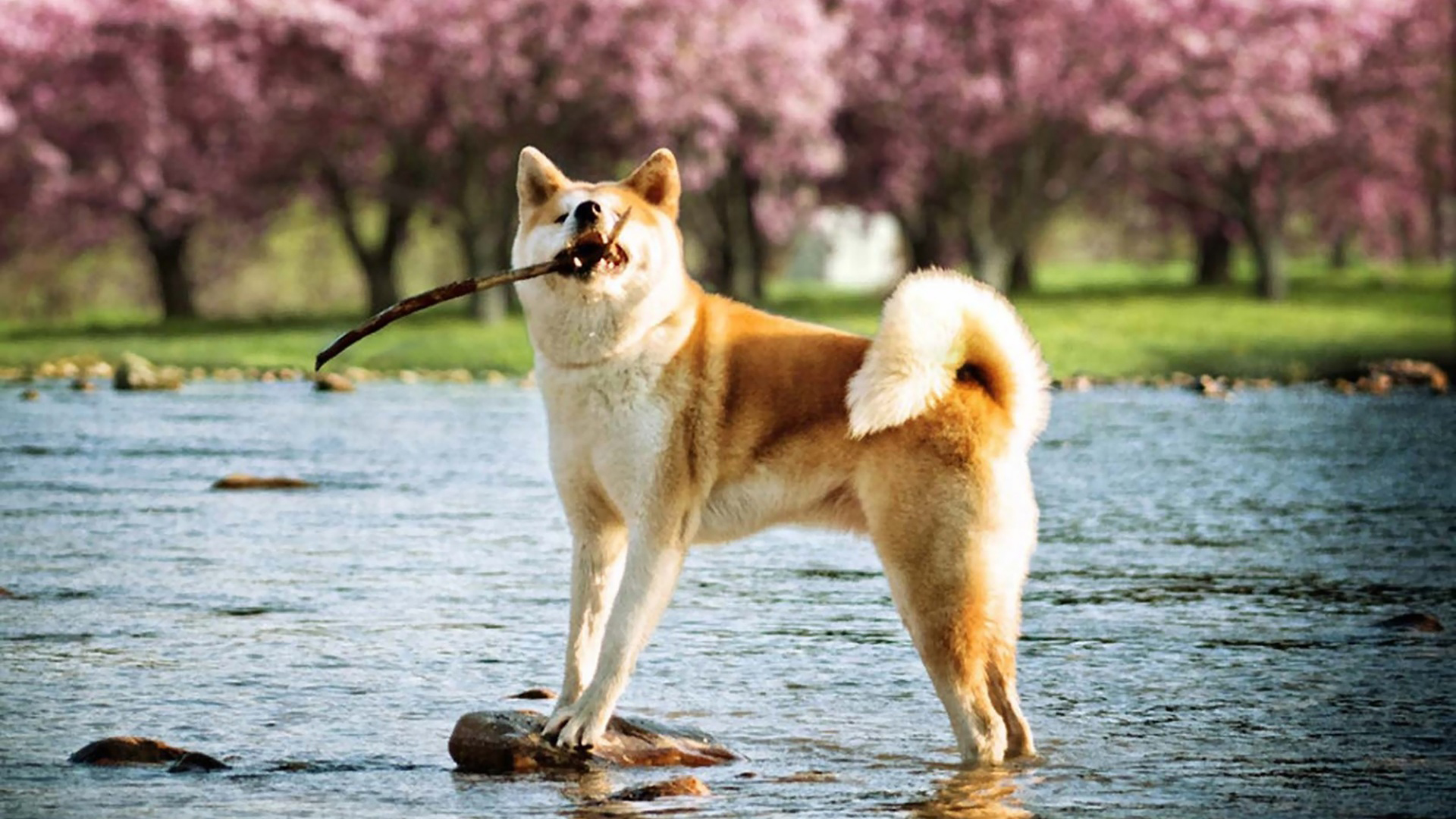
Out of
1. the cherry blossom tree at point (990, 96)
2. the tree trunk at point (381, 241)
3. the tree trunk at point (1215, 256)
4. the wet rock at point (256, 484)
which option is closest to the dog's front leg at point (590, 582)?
the wet rock at point (256, 484)

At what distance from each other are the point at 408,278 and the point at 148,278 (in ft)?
29.2

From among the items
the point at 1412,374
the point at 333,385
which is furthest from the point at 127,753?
the point at 1412,374

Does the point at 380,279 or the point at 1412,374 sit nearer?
the point at 1412,374

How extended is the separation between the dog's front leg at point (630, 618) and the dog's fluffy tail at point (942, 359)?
731mm

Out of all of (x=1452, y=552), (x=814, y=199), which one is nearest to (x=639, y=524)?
(x=1452, y=552)

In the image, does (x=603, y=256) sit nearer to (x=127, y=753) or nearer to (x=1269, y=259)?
(x=127, y=753)

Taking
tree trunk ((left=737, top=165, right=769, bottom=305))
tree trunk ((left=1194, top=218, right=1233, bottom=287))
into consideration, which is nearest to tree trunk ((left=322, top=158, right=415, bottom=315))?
tree trunk ((left=737, top=165, right=769, bottom=305))

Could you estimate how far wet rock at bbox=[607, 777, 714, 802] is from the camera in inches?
300

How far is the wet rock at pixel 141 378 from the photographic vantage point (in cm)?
2911

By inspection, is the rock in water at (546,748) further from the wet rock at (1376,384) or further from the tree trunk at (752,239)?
the tree trunk at (752,239)

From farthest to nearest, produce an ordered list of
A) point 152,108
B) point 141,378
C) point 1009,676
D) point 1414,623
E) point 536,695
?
1. point 152,108
2. point 141,378
3. point 1414,623
4. point 536,695
5. point 1009,676

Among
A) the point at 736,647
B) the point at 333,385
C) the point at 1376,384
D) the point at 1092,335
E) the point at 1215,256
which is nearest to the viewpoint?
the point at 736,647

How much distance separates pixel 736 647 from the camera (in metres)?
10.7

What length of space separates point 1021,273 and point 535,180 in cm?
4310
